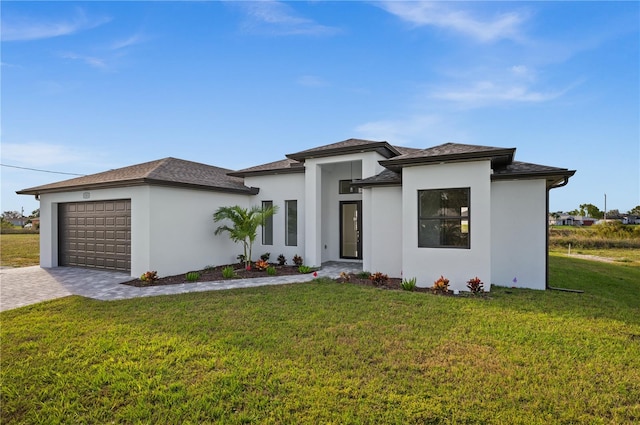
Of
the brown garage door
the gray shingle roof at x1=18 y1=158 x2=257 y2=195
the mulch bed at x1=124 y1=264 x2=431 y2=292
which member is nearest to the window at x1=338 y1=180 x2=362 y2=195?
the gray shingle roof at x1=18 y1=158 x2=257 y2=195

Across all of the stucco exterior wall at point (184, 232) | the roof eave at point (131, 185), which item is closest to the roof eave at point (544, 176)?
the roof eave at point (131, 185)

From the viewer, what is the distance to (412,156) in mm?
7949

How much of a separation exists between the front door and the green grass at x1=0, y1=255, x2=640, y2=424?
6.09m

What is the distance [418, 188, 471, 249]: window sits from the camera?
789cm

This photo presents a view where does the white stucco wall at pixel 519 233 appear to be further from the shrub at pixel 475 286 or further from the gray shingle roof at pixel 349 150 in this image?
the gray shingle roof at pixel 349 150

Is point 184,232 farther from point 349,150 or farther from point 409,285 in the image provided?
point 409,285

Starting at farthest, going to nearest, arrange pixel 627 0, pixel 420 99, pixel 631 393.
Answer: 1. pixel 420 99
2. pixel 627 0
3. pixel 631 393

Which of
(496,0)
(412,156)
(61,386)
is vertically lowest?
→ (61,386)

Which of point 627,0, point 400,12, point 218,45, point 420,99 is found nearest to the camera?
point 627,0

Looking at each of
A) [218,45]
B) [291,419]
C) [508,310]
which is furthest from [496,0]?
[291,419]

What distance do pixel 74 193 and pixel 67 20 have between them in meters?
5.80

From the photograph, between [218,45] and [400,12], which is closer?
[400,12]

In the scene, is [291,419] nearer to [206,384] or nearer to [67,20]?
[206,384]

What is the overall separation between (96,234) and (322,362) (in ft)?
35.6
